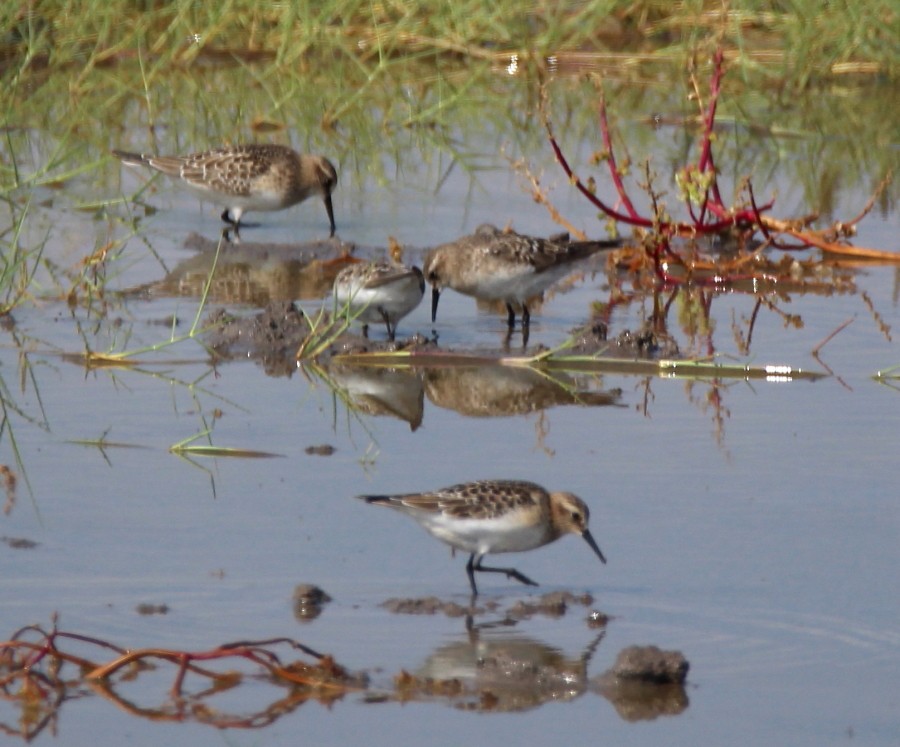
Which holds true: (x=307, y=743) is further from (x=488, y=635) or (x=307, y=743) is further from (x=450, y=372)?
(x=450, y=372)

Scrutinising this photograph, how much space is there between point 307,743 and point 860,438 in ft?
13.3

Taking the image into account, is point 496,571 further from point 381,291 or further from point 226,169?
point 226,169

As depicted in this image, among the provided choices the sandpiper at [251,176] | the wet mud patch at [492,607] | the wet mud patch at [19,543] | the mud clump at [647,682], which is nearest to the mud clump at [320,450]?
the wet mud patch at [19,543]

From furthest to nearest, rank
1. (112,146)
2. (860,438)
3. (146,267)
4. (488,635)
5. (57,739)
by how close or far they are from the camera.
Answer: (112,146)
(146,267)
(860,438)
(488,635)
(57,739)

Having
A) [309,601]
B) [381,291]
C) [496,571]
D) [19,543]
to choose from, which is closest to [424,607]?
[309,601]

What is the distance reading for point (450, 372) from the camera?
31.7ft

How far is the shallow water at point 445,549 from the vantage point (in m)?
5.54

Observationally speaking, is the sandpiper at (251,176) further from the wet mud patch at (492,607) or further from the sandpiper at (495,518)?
the wet mud patch at (492,607)

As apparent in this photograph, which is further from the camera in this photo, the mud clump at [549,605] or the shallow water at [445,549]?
the mud clump at [549,605]

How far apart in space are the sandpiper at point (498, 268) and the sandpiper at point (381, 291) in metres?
0.33

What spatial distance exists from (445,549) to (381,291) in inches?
127

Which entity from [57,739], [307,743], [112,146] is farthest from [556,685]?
[112,146]

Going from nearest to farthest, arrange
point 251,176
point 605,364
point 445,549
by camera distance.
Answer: point 445,549 < point 605,364 < point 251,176

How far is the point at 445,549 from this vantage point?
7105 mm
